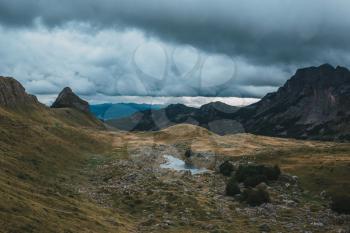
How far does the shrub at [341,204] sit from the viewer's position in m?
54.7

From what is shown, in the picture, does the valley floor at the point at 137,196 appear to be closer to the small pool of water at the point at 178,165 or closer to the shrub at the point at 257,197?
the shrub at the point at 257,197

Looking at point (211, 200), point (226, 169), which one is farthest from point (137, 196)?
point (226, 169)

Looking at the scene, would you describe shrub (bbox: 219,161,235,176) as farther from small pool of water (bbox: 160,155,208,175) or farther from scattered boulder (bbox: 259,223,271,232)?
scattered boulder (bbox: 259,223,271,232)

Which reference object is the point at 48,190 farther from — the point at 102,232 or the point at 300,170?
the point at 300,170

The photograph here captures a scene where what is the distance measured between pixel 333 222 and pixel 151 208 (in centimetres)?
2359

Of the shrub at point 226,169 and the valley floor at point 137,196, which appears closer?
the valley floor at point 137,196

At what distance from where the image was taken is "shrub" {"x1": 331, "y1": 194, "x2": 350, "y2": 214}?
54.7 m

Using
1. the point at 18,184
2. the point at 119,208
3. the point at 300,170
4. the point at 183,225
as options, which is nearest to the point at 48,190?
the point at 18,184

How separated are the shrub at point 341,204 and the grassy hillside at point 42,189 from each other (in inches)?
1125

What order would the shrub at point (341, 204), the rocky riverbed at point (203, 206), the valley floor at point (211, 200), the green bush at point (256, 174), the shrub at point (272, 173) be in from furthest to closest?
the shrub at point (272, 173) < the green bush at point (256, 174) < the shrub at point (341, 204) < the valley floor at point (211, 200) < the rocky riverbed at point (203, 206)

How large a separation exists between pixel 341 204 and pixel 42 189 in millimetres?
39596

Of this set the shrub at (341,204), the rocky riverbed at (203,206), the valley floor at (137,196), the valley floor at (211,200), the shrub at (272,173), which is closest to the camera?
the valley floor at (137,196)

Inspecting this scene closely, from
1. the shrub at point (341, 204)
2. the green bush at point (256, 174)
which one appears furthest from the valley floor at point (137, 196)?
the green bush at point (256, 174)

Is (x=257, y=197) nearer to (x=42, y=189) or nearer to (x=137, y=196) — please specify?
(x=137, y=196)
